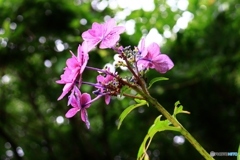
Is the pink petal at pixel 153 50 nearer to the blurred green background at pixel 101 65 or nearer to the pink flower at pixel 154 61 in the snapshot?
the pink flower at pixel 154 61

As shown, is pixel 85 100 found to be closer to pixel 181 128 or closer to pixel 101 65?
pixel 181 128

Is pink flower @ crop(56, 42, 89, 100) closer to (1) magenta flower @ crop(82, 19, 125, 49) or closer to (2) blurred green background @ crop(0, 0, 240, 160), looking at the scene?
(1) magenta flower @ crop(82, 19, 125, 49)

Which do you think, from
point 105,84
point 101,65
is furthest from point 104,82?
point 101,65

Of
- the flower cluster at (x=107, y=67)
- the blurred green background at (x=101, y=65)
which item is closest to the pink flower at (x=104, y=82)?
the flower cluster at (x=107, y=67)

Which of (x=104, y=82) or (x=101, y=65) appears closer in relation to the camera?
(x=104, y=82)

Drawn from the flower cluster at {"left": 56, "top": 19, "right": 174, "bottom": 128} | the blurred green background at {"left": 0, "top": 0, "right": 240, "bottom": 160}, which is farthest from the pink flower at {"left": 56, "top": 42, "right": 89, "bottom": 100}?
the blurred green background at {"left": 0, "top": 0, "right": 240, "bottom": 160}

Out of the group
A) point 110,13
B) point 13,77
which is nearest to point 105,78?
point 110,13

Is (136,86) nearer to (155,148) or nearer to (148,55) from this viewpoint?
(148,55)
